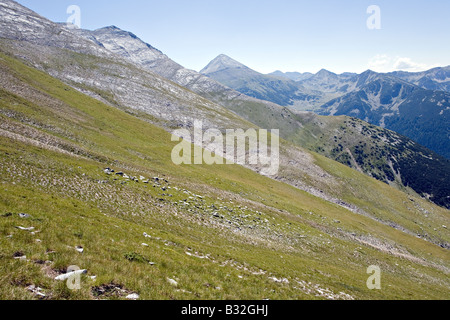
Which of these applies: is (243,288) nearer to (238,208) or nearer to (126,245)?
(126,245)

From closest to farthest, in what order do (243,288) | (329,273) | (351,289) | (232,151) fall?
(243,288) < (351,289) < (329,273) < (232,151)

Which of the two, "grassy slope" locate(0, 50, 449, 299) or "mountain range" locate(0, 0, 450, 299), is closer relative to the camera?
"grassy slope" locate(0, 50, 449, 299)

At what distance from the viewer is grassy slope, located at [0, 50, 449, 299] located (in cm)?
1252

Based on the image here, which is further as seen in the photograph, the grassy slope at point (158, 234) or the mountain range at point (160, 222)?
the mountain range at point (160, 222)

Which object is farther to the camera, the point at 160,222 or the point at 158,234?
the point at 160,222

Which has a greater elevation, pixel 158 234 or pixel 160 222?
pixel 158 234

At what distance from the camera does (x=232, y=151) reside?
351ft

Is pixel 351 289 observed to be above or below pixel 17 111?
below

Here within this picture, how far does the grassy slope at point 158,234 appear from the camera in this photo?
493 inches

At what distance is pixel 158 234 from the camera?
22.5m

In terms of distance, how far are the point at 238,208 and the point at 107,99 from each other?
3973 inches

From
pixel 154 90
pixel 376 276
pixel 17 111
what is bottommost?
pixel 376 276

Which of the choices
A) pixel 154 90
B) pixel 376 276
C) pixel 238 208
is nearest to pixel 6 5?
pixel 154 90
